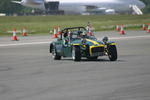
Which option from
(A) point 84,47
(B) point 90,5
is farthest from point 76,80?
(B) point 90,5

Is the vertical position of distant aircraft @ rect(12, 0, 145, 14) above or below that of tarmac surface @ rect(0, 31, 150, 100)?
below

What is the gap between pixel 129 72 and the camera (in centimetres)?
1532

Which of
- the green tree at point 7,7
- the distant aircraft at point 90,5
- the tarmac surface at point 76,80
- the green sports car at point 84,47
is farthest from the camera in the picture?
the green tree at point 7,7

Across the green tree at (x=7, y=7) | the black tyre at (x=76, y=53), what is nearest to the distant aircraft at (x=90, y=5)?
the green tree at (x=7, y=7)

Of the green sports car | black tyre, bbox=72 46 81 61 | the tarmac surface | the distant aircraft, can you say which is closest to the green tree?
the distant aircraft

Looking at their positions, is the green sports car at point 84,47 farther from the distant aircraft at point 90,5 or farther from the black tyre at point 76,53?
the distant aircraft at point 90,5

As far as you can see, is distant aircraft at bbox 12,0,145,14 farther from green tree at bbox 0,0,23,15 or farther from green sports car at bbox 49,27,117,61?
green sports car at bbox 49,27,117,61

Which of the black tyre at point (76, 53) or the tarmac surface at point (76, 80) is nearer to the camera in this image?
the tarmac surface at point (76, 80)

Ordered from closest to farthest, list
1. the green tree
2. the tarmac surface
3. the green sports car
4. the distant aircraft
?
the tarmac surface → the green sports car → the distant aircraft → the green tree

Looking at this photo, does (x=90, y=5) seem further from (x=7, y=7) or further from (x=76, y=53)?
(x=76, y=53)

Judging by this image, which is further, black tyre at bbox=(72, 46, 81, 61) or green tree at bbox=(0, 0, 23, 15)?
green tree at bbox=(0, 0, 23, 15)

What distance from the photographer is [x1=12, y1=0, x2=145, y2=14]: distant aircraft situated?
5392 inches

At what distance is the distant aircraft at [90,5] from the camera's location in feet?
449

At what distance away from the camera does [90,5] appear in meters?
139
